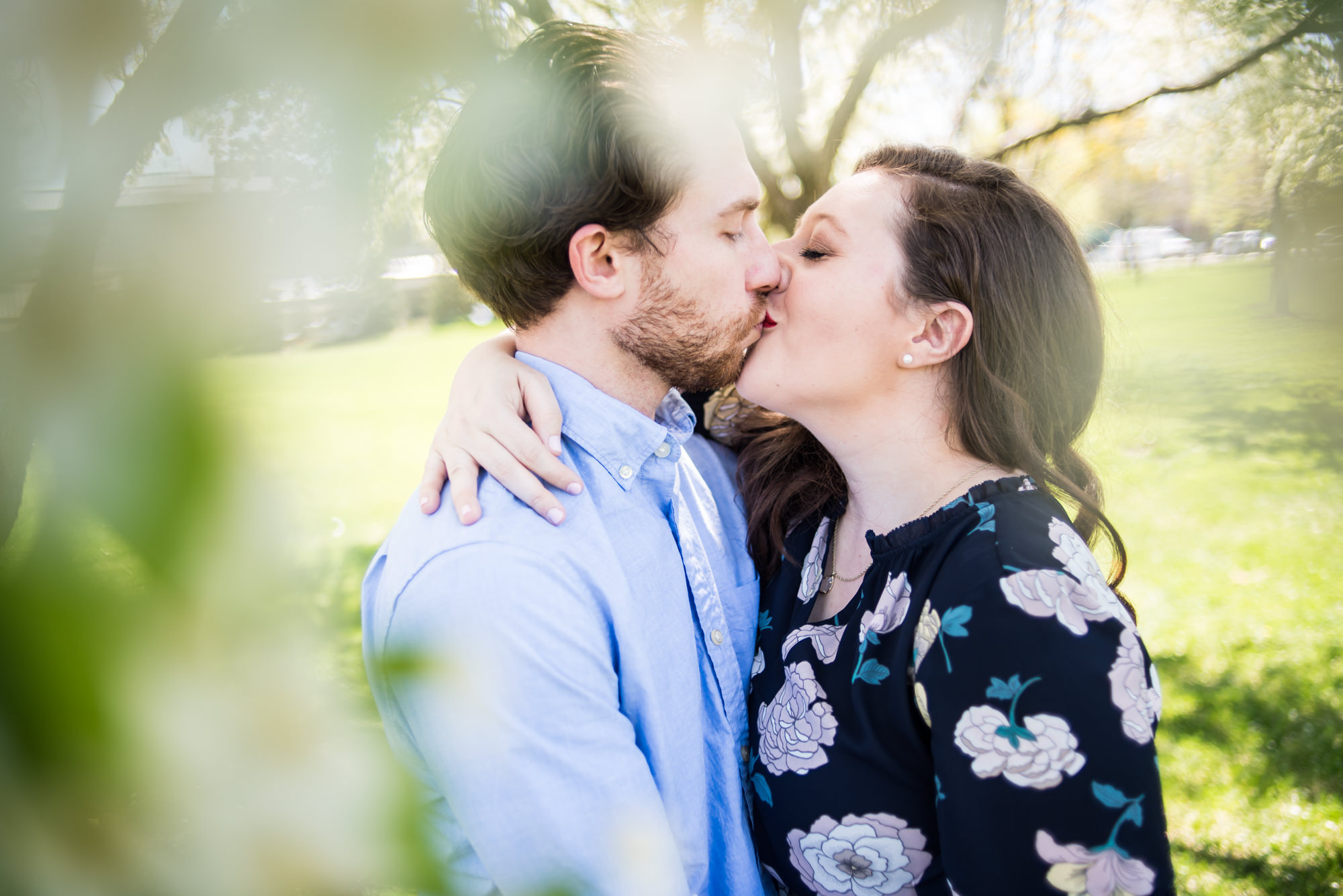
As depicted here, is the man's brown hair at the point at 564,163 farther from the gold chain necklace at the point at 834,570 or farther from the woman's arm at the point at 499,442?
the gold chain necklace at the point at 834,570

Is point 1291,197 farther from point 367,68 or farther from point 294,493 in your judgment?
point 294,493

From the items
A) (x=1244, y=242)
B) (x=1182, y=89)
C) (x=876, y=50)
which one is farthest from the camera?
(x=876, y=50)

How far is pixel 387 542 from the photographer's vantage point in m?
1.90

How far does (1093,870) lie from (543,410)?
1.53m

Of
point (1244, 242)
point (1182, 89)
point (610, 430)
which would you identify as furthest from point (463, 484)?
point (1182, 89)

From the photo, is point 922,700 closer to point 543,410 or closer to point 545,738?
point 545,738

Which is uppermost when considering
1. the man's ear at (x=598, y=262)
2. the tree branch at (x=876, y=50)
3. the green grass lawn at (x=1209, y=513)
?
the tree branch at (x=876, y=50)

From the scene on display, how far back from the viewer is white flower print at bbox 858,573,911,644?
6.08 ft

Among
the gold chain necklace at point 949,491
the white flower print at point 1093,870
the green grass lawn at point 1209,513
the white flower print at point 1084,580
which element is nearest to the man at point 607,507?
the green grass lawn at point 1209,513

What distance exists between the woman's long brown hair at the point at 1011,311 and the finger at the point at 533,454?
0.81m

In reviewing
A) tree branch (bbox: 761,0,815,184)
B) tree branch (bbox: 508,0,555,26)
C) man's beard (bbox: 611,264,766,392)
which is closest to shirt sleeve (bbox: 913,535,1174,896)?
Result: man's beard (bbox: 611,264,766,392)

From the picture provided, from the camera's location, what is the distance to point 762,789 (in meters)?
1.96

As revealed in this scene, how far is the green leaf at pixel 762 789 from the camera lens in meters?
1.93

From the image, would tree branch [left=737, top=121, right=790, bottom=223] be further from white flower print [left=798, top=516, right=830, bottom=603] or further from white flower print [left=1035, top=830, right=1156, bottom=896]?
white flower print [left=1035, top=830, right=1156, bottom=896]
